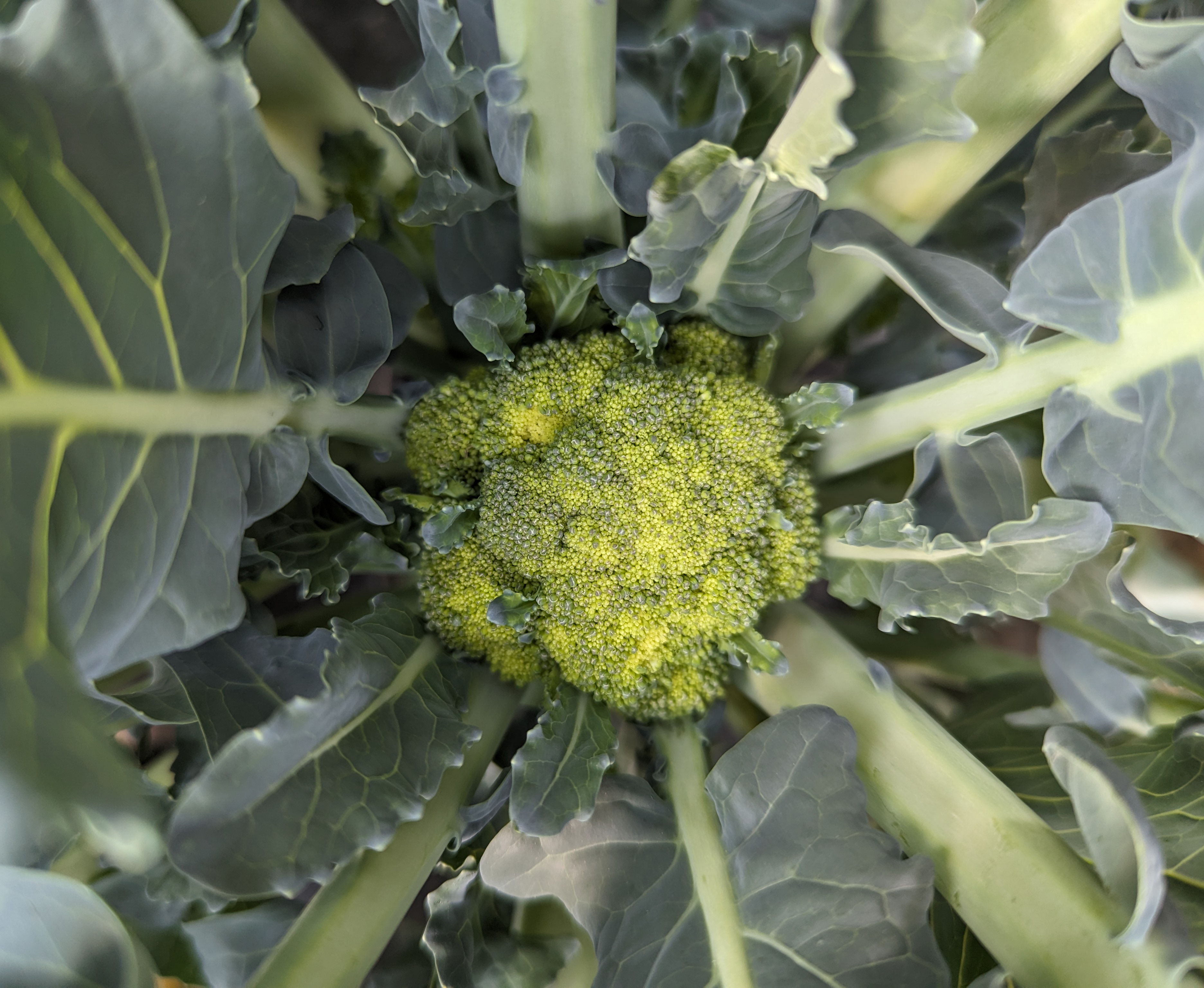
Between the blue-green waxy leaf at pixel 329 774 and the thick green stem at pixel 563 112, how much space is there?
1.42 feet

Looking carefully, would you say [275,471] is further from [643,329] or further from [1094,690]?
[1094,690]

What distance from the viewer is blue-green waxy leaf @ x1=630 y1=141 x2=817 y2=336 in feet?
1.87

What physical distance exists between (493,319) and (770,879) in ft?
1.88

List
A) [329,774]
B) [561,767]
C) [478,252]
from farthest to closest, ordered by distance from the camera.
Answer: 1. [478,252]
2. [561,767]
3. [329,774]

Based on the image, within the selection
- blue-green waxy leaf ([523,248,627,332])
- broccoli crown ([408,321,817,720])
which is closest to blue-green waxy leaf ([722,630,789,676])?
broccoli crown ([408,321,817,720])

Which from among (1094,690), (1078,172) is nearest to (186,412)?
(1078,172)

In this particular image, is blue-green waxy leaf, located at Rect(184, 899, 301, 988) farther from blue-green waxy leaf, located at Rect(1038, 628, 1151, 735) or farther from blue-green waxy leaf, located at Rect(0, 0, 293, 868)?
blue-green waxy leaf, located at Rect(1038, 628, 1151, 735)

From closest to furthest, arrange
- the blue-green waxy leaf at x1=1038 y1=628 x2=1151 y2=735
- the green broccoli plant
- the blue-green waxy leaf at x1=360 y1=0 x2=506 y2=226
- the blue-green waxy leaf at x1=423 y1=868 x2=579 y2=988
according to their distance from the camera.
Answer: the green broccoli plant → the blue-green waxy leaf at x1=360 y1=0 x2=506 y2=226 → the blue-green waxy leaf at x1=423 y1=868 x2=579 y2=988 → the blue-green waxy leaf at x1=1038 y1=628 x2=1151 y2=735

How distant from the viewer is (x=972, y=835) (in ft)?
2.26

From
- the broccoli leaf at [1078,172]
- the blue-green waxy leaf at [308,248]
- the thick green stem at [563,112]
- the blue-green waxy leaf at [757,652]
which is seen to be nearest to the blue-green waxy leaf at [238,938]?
the blue-green waxy leaf at [757,652]

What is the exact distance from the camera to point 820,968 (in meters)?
0.64

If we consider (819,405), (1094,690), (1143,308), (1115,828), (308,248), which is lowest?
(1094,690)

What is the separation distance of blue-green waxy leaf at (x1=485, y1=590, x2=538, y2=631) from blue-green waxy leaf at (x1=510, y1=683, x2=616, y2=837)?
92 mm

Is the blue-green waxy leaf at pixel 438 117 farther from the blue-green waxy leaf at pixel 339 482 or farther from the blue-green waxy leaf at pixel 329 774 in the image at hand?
the blue-green waxy leaf at pixel 329 774
